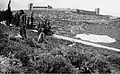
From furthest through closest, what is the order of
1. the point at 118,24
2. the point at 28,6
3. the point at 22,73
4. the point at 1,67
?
the point at 28,6
the point at 118,24
the point at 1,67
the point at 22,73

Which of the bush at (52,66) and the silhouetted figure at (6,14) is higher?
the silhouetted figure at (6,14)

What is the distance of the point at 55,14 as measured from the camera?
35812 mm

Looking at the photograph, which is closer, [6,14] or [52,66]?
[52,66]

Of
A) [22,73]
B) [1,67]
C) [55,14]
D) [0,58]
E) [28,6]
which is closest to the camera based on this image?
[22,73]

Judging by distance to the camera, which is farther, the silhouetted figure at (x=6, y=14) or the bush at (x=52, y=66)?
the silhouetted figure at (x=6, y=14)

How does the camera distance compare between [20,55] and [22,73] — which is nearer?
[22,73]

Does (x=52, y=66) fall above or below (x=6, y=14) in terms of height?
below

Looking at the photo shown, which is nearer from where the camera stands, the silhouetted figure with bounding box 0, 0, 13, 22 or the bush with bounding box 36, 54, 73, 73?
the bush with bounding box 36, 54, 73, 73

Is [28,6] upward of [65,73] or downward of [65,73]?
upward

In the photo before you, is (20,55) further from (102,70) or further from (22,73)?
(102,70)

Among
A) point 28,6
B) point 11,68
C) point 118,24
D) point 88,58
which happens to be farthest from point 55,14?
point 11,68

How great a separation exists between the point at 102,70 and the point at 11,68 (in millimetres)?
4433

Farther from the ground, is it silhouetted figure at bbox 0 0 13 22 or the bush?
silhouetted figure at bbox 0 0 13 22

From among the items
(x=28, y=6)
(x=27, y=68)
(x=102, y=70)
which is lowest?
(x=102, y=70)
